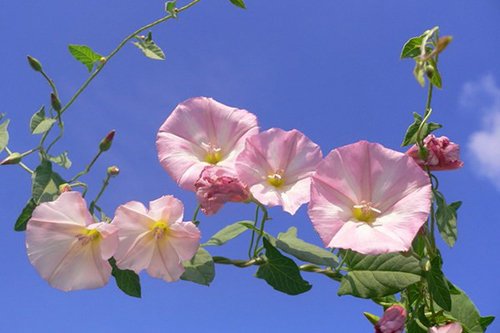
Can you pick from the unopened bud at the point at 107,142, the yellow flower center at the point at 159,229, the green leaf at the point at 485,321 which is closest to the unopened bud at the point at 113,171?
the unopened bud at the point at 107,142

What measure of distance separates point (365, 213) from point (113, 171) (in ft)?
2.89

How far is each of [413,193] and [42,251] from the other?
3.70ft

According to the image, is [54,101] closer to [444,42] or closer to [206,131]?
[206,131]

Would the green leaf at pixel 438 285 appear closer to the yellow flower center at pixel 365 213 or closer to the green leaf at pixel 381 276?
the green leaf at pixel 381 276

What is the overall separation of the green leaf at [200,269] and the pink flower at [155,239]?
93mm

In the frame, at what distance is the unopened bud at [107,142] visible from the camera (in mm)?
1973

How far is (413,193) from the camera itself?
162cm

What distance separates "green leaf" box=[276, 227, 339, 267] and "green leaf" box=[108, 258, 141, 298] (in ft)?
1.57

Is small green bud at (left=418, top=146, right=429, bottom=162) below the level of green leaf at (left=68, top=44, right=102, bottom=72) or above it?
below

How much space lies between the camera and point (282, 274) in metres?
1.81

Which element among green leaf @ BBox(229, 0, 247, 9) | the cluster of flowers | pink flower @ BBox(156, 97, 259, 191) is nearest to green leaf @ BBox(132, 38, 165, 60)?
green leaf @ BBox(229, 0, 247, 9)

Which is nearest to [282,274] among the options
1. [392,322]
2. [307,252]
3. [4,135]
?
[307,252]

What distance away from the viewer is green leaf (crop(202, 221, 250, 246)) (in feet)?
6.39

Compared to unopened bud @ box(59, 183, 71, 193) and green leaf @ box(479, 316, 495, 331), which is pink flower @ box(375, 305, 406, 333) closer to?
green leaf @ box(479, 316, 495, 331)
